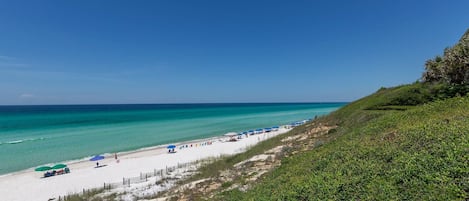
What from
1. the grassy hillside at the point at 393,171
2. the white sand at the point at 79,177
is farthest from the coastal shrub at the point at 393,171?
the white sand at the point at 79,177

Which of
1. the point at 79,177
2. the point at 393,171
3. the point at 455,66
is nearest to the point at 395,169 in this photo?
the point at 393,171

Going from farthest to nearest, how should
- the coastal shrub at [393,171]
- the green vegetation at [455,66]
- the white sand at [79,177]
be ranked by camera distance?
the white sand at [79,177] < the green vegetation at [455,66] < the coastal shrub at [393,171]

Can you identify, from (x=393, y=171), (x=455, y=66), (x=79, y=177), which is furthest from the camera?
(x=79, y=177)

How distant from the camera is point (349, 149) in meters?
9.16

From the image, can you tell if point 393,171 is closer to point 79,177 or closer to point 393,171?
point 393,171

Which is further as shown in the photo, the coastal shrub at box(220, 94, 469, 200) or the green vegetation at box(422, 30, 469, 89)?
the green vegetation at box(422, 30, 469, 89)

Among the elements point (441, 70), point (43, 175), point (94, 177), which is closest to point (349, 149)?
point (441, 70)

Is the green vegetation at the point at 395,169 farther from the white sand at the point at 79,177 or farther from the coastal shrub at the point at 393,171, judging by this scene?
the white sand at the point at 79,177

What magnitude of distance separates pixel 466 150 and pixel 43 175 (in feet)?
103

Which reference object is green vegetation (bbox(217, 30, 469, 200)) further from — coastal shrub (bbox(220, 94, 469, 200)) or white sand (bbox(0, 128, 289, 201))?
white sand (bbox(0, 128, 289, 201))

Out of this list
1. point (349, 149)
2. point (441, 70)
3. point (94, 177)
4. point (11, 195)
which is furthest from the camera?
point (94, 177)

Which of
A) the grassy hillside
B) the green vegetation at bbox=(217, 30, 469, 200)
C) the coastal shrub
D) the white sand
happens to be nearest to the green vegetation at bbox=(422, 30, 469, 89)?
the green vegetation at bbox=(217, 30, 469, 200)

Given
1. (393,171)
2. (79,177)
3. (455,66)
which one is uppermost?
(455,66)

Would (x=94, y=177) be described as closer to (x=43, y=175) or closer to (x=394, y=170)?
(x=43, y=175)
